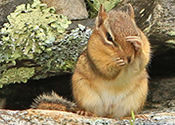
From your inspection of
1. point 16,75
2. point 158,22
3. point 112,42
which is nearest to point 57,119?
point 112,42

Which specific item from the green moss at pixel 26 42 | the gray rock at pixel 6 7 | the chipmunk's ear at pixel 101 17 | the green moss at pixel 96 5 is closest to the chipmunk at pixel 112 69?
the chipmunk's ear at pixel 101 17

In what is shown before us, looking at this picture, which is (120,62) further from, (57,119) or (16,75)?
(16,75)

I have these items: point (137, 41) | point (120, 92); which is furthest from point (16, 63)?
point (137, 41)

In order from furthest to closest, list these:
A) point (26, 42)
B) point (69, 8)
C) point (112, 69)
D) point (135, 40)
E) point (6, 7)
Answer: point (69, 8), point (6, 7), point (26, 42), point (112, 69), point (135, 40)

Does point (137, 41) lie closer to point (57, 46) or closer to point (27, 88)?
point (57, 46)

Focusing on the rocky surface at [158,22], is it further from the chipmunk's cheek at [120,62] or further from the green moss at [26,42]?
the chipmunk's cheek at [120,62]

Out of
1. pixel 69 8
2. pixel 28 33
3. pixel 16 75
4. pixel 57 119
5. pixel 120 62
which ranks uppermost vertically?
pixel 69 8

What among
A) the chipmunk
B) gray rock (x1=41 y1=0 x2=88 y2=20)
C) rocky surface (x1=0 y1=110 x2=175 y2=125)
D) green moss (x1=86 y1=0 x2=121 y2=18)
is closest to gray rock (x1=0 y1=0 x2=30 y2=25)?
gray rock (x1=41 y1=0 x2=88 y2=20)
